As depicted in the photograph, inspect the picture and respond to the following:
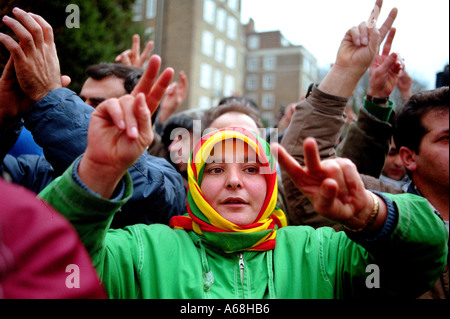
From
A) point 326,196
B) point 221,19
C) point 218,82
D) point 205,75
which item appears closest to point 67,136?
point 326,196

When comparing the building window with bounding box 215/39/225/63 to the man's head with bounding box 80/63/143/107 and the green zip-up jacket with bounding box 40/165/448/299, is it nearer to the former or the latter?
the man's head with bounding box 80/63/143/107

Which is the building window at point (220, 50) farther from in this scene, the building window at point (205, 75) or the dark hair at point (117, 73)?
the dark hair at point (117, 73)

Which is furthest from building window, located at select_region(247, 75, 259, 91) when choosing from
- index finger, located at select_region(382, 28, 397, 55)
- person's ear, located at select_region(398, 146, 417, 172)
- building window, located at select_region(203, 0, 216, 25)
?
person's ear, located at select_region(398, 146, 417, 172)

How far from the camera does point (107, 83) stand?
7.90ft

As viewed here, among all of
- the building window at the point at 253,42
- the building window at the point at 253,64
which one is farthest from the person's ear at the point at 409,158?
the building window at the point at 253,42

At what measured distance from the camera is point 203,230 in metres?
1.54

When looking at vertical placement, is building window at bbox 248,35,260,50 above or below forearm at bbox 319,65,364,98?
above

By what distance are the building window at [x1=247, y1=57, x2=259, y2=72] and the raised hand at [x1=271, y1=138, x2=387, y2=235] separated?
39.9 m

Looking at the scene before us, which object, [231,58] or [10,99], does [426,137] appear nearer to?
[10,99]

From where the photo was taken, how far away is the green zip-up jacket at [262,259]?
1111 mm

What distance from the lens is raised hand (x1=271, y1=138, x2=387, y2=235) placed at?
1.04 metres

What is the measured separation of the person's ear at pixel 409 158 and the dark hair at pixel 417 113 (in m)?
0.02

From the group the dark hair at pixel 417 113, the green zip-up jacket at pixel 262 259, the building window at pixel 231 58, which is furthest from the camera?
the building window at pixel 231 58

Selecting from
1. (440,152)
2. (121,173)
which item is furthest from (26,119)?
(440,152)
